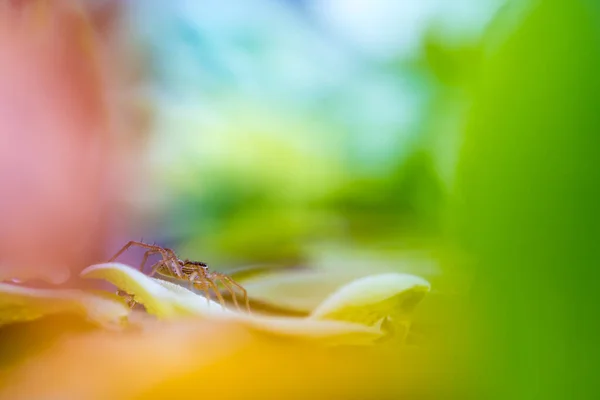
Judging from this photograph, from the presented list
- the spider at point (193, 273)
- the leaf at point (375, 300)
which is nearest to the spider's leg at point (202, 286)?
the spider at point (193, 273)

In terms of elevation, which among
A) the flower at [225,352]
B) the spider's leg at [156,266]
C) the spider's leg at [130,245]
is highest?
the spider's leg at [130,245]

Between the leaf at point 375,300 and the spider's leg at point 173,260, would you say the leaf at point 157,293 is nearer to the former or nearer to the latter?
the spider's leg at point 173,260

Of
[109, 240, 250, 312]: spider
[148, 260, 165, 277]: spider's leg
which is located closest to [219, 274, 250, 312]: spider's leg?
[109, 240, 250, 312]: spider

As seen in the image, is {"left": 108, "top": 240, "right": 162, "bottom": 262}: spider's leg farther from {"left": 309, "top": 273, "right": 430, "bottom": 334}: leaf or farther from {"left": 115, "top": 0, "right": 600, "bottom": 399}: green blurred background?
{"left": 309, "top": 273, "right": 430, "bottom": 334}: leaf

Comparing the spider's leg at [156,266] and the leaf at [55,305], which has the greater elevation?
the spider's leg at [156,266]

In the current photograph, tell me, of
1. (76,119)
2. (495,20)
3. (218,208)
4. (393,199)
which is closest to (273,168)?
(218,208)

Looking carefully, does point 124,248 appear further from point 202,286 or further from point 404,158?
point 404,158

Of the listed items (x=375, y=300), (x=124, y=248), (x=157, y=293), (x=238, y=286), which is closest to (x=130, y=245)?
(x=124, y=248)
